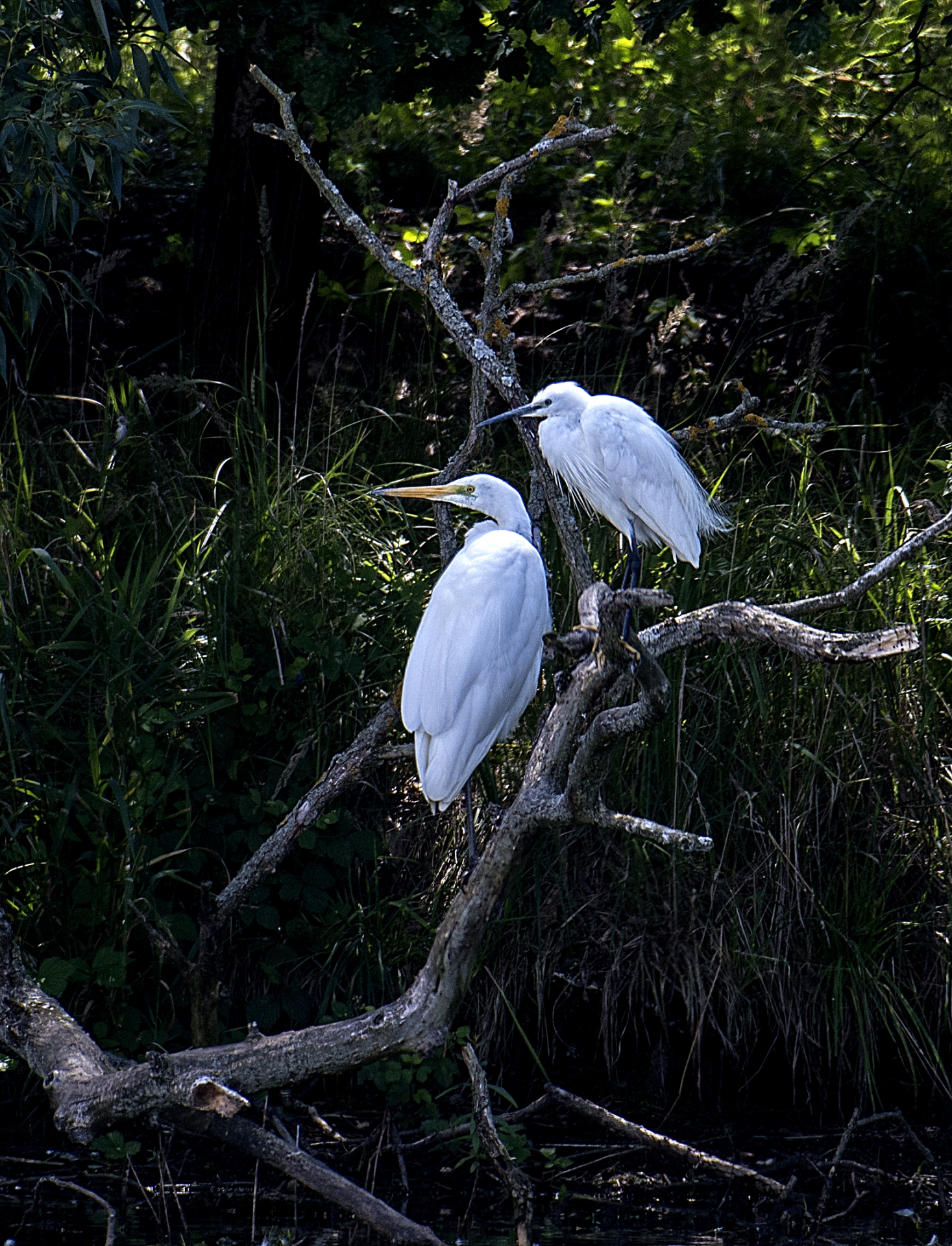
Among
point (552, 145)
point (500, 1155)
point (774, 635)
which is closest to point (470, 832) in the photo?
point (500, 1155)

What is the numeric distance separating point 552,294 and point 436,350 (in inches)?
27.9

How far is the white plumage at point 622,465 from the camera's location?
11.7 feet

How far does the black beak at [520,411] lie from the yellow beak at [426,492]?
0.64 ft

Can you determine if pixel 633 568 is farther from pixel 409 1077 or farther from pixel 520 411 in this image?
pixel 409 1077

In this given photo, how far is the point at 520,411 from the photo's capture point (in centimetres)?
343

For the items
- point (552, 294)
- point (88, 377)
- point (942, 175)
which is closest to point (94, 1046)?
point (88, 377)

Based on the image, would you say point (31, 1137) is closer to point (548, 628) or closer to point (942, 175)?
point (548, 628)

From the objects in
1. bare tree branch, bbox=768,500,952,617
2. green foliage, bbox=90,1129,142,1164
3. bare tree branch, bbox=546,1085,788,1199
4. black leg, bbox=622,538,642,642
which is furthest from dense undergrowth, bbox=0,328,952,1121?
bare tree branch, bbox=768,500,952,617

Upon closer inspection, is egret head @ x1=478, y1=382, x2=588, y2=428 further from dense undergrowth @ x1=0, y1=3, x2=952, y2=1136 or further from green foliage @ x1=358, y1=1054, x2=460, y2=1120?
green foliage @ x1=358, y1=1054, x2=460, y2=1120

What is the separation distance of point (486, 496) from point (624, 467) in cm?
45

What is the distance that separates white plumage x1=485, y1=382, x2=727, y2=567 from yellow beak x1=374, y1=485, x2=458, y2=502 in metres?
0.30

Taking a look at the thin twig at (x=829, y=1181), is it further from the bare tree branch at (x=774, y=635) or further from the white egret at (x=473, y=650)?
the bare tree branch at (x=774, y=635)

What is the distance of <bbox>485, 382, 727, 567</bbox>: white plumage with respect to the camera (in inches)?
140

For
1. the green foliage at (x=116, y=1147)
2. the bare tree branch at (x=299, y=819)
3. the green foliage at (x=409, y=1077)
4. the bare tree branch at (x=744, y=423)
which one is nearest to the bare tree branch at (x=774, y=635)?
the bare tree branch at (x=744, y=423)
